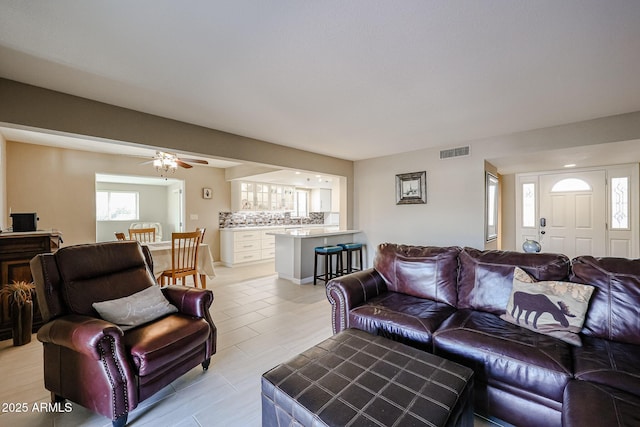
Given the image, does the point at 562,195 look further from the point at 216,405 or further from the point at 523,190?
the point at 216,405

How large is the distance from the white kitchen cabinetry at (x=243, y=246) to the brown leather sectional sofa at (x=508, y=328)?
4495mm

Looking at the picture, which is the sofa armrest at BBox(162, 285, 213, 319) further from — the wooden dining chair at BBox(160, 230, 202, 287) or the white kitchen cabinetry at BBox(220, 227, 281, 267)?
the white kitchen cabinetry at BBox(220, 227, 281, 267)

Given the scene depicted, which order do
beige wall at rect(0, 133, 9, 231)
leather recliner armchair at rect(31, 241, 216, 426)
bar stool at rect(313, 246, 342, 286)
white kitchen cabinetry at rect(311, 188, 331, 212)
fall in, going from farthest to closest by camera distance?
white kitchen cabinetry at rect(311, 188, 331, 212) < bar stool at rect(313, 246, 342, 286) < beige wall at rect(0, 133, 9, 231) < leather recliner armchair at rect(31, 241, 216, 426)

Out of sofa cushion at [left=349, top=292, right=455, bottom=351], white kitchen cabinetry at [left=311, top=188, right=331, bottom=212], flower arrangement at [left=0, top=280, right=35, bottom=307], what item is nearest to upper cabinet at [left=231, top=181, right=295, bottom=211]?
white kitchen cabinetry at [left=311, top=188, right=331, bottom=212]

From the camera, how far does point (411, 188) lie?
489cm

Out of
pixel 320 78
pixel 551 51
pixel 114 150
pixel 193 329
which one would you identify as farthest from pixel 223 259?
pixel 551 51

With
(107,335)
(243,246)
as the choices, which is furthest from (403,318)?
(243,246)

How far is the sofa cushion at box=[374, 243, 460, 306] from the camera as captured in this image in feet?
8.13

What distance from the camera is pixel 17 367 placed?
2289mm

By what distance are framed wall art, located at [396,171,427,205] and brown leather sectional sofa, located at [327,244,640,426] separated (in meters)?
2.27

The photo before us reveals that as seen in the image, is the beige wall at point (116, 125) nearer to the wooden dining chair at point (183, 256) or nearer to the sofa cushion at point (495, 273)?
the wooden dining chair at point (183, 256)

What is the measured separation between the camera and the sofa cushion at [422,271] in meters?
2.48

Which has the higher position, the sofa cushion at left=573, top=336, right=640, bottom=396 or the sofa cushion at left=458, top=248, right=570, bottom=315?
the sofa cushion at left=458, top=248, right=570, bottom=315

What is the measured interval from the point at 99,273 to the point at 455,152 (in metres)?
4.79
